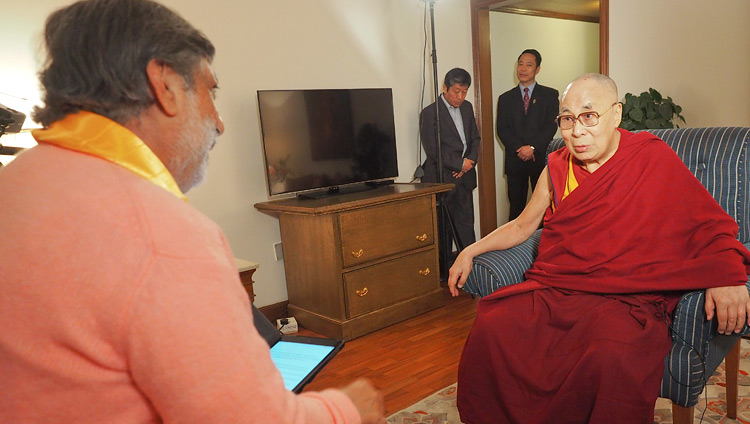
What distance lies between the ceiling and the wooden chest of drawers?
2361mm

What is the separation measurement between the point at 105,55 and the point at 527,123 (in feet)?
13.5

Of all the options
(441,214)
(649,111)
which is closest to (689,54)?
(649,111)

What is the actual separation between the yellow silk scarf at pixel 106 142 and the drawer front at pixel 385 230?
7.51 feet

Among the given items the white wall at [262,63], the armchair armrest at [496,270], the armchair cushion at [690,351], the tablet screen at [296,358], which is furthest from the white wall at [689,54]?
the tablet screen at [296,358]

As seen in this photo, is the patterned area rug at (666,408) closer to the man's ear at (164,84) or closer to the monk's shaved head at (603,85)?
the monk's shaved head at (603,85)

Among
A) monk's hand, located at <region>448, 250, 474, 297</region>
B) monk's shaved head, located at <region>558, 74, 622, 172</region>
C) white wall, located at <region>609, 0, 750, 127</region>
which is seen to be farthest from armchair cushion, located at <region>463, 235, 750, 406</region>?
white wall, located at <region>609, 0, 750, 127</region>

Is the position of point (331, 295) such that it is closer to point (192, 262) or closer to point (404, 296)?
point (404, 296)

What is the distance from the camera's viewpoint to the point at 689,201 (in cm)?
172

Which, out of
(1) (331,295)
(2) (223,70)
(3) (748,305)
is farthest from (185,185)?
(2) (223,70)

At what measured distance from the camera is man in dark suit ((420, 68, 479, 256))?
3799mm

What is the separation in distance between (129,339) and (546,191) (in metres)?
1.81

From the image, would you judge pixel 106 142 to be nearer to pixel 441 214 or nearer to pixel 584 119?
pixel 584 119

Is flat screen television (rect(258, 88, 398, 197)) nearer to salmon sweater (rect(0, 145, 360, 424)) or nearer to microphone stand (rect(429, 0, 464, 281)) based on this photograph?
microphone stand (rect(429, 0, 464, 281))

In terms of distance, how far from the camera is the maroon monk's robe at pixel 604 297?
153 centimetres
